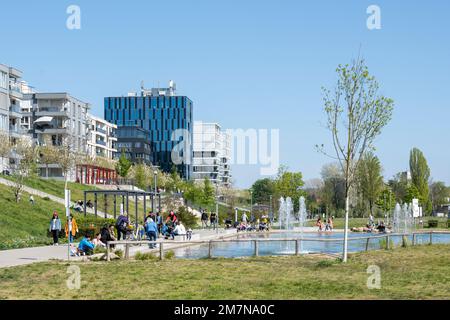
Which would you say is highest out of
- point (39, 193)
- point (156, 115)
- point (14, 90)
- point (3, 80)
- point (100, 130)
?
point (156, 115)

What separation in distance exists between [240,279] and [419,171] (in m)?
89.0

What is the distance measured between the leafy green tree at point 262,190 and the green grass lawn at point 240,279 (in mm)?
112034

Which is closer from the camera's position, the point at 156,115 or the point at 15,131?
the point at 15,131

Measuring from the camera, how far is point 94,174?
325ft

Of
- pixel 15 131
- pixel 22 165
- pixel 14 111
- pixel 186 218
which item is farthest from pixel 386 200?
pixel 22 165

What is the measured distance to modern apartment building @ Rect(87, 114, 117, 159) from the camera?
121 metres

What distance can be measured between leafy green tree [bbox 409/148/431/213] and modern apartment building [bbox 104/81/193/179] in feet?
294

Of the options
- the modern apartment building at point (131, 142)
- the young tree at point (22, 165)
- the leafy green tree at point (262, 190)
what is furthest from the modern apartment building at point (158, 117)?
the young tree at point (22, 165)

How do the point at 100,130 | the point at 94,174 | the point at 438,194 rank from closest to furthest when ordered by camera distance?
the point at 94,174
the point at 100,130
the point at 438,194

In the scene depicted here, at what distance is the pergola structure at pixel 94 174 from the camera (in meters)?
92.3

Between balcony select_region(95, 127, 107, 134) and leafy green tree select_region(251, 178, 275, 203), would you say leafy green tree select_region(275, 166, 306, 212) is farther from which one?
balcony select_region(95, 127, 107, 134)

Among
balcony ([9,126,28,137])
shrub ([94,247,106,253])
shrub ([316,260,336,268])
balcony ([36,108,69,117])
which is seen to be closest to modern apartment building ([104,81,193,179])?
balcony ([36,108,69,117])

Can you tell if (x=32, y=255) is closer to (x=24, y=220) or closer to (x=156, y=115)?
(x=24, y=220)
